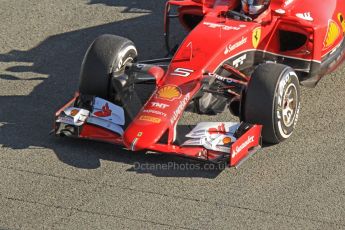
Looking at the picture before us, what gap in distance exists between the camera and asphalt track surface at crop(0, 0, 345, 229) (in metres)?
8.33

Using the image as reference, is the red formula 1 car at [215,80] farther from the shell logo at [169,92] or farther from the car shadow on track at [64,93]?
the car shadow on track at [64,93]

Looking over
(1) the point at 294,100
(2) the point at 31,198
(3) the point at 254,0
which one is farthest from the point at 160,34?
(2) the point at 31,198

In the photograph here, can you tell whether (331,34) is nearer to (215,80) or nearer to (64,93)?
(215,80)

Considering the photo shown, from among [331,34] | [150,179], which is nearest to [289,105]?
[331,34]

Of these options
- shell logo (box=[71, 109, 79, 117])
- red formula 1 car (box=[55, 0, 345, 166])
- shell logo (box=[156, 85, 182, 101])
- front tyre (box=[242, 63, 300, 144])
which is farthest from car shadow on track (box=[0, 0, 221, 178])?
front tyre (box=[242, 63, 300, 144])

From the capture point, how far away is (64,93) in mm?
11023

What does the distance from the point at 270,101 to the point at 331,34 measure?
79.3 inches

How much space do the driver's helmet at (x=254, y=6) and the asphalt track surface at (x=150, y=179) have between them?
3.72 feet

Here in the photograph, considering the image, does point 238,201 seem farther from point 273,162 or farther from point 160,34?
point 160,34

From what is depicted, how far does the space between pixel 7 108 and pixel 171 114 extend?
2.36 metres

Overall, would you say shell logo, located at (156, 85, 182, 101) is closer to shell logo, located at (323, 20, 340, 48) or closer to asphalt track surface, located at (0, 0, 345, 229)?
asphalt track surface, located at (0, 0, 345, 229)

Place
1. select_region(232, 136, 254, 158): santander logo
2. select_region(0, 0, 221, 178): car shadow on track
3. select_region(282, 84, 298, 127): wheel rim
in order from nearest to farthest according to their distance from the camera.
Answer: select_region(232, 136, 254, 158): santander logo → select_region(0, 0, 221, 178): car shadow on track → select_region(282, 84, 298, 127): wheel rim

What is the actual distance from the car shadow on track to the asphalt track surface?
0.01m

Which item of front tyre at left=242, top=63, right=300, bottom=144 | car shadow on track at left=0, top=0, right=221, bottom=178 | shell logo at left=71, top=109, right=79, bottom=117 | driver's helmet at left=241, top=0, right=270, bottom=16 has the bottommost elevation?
car shadow on track at left=0, top=0, right=221, bottom=178
